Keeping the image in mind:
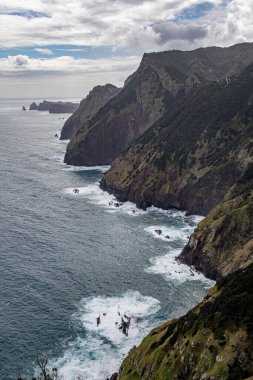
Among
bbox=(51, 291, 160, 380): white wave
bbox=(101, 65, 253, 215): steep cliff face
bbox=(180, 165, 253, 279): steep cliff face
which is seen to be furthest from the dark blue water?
bbox=(101, 65, 253, 215): steep cliff face

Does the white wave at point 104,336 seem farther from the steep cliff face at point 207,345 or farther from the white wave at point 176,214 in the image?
the white wave at point 176,214

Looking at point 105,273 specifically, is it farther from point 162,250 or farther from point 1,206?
point 1,206

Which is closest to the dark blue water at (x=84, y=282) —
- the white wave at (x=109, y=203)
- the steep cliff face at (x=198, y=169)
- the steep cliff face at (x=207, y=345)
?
the white wave at (x=109, y=203)

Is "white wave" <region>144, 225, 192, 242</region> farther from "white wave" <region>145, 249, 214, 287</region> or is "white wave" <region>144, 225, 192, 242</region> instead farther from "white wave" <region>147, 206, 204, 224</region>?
"white wave" <region>145, 249, 214, 287</region>

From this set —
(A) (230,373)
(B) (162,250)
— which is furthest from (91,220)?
(A) (230,373)

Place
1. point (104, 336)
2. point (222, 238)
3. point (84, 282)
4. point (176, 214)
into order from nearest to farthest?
point (104, 336) < point (84, 282) < point (222, 238) < point (176, 214)

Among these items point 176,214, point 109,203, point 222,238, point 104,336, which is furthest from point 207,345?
point 109,203

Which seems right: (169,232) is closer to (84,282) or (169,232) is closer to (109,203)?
(109,203)
